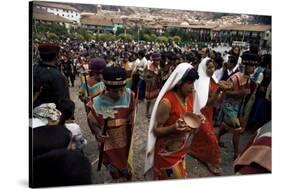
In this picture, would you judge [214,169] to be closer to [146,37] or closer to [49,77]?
[146,37]

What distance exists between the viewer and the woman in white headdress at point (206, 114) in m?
5.15

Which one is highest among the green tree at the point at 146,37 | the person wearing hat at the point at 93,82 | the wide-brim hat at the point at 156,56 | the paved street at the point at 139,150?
the green tree at the point at 146,37

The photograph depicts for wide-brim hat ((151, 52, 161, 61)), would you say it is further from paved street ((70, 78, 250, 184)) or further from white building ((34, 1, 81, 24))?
white building ((34, 1, 81, 24))

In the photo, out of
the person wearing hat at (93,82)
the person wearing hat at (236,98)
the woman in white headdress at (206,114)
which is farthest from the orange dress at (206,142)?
the person wearing hat at (93,82)

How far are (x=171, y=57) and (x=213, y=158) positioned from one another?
1143mm

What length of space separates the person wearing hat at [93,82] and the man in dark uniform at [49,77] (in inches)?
6.5

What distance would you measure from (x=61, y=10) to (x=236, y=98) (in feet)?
6.68

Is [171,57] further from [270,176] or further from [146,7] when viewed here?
[270,176]

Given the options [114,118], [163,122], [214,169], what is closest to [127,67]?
[114,118]

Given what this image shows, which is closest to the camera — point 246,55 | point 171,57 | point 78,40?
point 78,40

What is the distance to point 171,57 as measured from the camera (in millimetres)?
5031

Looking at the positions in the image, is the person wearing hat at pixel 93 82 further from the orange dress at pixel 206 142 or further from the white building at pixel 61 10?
the orange dress at pixel 206 142

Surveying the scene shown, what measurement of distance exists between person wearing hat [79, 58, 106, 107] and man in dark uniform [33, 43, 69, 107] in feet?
0.55

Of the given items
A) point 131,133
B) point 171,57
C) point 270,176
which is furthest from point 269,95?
point 131,133
